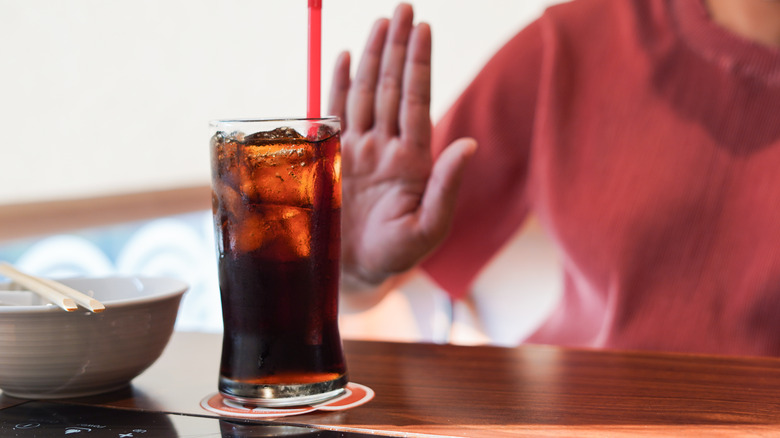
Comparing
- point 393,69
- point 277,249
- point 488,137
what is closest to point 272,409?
point 277,249

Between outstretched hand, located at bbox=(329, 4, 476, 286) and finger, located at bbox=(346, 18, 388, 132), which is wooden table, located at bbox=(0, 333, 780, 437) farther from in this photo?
finger, located at bbox=(346, 18, 388, 132)

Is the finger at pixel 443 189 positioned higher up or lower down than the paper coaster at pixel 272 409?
higher up

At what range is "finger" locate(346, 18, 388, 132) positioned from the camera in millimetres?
1084

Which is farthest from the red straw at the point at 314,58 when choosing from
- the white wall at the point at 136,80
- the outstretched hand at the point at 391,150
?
the white wall at the point at 136,80

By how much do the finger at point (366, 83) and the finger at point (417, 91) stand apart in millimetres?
51

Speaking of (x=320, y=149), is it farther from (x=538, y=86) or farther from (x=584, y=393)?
(x=538, y=86)

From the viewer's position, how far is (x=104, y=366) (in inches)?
27.2

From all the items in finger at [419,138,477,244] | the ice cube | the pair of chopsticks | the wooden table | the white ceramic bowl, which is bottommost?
the wooden table

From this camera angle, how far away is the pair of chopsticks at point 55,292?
646mm

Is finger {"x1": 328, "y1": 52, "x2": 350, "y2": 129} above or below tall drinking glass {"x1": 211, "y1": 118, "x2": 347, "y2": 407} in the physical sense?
above

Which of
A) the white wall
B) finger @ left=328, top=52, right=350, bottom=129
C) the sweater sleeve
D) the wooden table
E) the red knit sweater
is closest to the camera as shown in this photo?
the wooden table

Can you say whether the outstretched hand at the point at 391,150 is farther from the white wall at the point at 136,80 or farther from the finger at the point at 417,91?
the white wall at the point at 136,80

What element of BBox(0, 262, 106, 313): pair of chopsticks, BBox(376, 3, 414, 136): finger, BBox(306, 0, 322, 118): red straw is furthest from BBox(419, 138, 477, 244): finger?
BBox(0, 262, 106, 313): pair of chopsticks

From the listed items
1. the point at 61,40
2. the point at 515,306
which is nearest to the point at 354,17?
the point at 61,40
